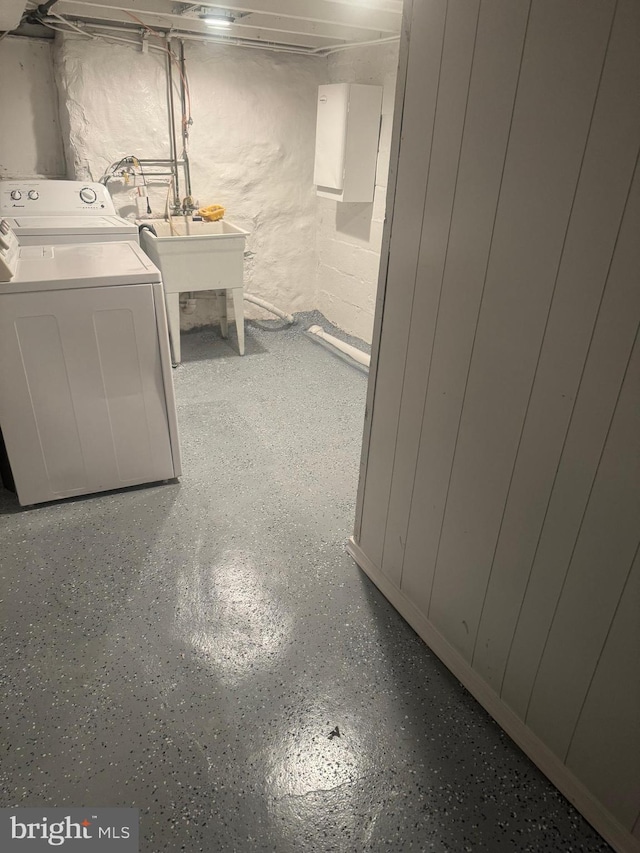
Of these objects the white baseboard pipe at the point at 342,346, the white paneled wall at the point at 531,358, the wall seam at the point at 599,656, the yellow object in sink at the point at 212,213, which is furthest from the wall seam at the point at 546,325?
the yellow object in sink at the point at 212,213

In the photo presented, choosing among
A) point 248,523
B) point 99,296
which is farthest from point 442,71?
point 248,523

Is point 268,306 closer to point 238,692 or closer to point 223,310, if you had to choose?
point 223,310

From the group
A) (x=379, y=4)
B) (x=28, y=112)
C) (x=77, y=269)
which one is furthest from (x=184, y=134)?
Answer: (x=77, y=269)

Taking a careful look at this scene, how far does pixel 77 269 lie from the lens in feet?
6.82

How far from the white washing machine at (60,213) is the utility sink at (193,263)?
29 centimetres

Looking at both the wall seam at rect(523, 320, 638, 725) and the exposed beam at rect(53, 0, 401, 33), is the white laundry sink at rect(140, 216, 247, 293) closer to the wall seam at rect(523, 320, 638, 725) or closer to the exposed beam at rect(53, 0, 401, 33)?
the exposed beam at rect(53, 0, 401, 33)

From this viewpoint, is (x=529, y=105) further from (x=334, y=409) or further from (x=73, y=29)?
(x=73, y=29)

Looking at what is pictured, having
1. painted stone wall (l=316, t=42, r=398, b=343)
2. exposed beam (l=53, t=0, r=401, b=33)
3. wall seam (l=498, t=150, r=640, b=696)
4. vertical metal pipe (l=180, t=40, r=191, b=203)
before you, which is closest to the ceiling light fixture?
exposed beam (l=53, t=0, r=401, b=33)

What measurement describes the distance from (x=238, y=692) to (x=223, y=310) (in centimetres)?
306

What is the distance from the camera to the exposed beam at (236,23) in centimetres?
277

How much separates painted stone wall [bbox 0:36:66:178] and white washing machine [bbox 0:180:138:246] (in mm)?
488

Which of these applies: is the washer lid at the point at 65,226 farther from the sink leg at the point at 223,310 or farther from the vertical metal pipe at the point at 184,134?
the sink leg at the point at 223,310

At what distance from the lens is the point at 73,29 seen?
3109 mm

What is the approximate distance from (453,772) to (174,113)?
3.87 metres
